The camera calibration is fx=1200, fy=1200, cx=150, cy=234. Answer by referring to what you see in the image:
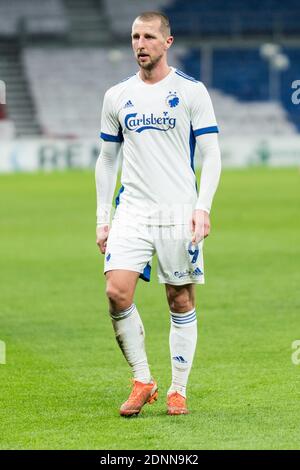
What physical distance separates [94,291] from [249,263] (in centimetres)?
308

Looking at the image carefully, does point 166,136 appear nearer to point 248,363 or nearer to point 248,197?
point 248,363

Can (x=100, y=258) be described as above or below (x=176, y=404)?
below

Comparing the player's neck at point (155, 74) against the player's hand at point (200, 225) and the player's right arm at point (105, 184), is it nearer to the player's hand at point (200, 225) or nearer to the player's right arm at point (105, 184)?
the player's right arm at point (105, 184)

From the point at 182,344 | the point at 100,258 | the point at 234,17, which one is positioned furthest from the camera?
the point at 234,17

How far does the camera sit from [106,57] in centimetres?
4953

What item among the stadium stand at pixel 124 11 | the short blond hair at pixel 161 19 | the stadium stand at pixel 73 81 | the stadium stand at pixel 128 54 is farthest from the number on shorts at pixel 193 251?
the stadium stand at pixel 124 11

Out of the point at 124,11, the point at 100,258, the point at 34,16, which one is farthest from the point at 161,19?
the point at 124,11

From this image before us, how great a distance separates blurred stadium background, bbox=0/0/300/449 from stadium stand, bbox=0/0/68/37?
0.19 ft

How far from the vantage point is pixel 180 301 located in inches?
265

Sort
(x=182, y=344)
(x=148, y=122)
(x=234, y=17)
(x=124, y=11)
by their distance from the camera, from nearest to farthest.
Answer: (x=148, y=122), (x=182, y=344), (x=234, y=17), (x=124, y=11)

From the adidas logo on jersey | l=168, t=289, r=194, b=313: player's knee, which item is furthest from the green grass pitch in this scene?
the adidas logo on jersey

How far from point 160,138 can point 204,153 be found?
0.26 metres

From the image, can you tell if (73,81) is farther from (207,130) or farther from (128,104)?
(207,130)
